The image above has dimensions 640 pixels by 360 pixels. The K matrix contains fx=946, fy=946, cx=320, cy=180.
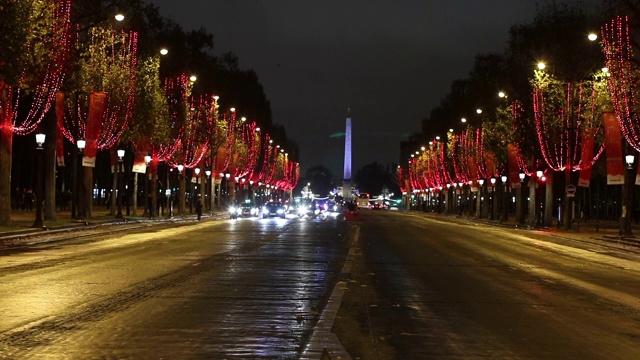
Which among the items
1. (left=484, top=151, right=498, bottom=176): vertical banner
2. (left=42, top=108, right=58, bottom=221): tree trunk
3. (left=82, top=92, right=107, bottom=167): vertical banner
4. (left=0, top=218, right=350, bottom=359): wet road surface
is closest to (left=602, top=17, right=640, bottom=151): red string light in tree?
(left=0, top=218, right=350, bottom=359): wet road surface

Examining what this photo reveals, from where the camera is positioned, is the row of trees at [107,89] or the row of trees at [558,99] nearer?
the row of trees at [107,89]

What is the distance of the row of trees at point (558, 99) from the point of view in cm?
4806

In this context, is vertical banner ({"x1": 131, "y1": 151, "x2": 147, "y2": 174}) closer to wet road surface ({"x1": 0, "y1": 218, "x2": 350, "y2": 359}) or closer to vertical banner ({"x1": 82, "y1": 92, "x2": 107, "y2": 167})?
vertical banner ({"x1": 82, "y1": 92, "x2": 107, "y2": 167})

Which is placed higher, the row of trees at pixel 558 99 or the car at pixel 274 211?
the row of trees at pixel 558 99

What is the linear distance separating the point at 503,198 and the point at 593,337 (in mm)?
86464

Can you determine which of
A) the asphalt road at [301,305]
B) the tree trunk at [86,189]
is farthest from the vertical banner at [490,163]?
the asphalt road at [301,305]

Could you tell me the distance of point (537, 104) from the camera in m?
65.6

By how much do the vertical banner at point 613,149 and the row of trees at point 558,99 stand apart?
0.20 ft

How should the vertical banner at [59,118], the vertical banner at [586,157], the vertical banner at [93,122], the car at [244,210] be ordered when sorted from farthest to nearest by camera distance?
the car at [244,210], the vertical banner at [586,157], the vertical banner at [93,122], the vertical banner at [59,118]

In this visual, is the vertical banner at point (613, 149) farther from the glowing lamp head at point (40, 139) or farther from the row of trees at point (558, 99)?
the glowing lamp head at point (40, 139)

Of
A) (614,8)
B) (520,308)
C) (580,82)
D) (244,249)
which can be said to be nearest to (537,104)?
(580,82)

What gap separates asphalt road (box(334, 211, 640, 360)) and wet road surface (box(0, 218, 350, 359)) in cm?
100

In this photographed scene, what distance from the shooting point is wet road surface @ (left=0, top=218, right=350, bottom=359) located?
39.5ft

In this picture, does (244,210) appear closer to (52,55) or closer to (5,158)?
(5,158)
